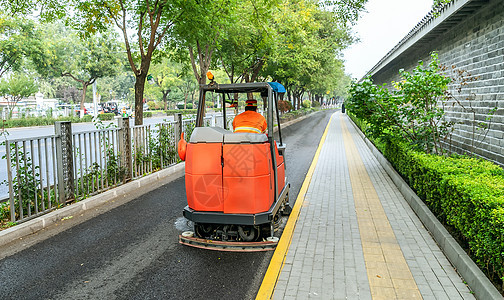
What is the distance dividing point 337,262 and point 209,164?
1988 millimetres

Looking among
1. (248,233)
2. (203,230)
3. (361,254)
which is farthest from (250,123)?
(361,254)

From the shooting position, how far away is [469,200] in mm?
4172

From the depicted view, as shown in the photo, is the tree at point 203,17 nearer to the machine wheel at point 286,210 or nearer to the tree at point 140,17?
the tree at point 140,17

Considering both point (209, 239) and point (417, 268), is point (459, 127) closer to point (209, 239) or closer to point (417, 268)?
point (417, 268)

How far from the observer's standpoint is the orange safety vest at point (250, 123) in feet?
17.2

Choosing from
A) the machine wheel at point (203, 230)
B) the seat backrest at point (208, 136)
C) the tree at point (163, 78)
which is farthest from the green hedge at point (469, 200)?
the tree at point (163, 78)

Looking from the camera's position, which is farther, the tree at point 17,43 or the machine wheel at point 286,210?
the tree at point 17,43

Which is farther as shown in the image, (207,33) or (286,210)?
(207,33)

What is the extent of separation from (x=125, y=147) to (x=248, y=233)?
4.52m

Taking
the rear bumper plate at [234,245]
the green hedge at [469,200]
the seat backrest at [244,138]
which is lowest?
the rear bumper plate at [234,245]

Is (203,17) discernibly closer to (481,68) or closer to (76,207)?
(76,207)

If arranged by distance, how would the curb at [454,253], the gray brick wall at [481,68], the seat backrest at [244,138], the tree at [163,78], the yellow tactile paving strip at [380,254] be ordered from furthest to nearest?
the tree at [163,78] → the gray brick wall at [481,68] → the seat backrest at [244,138] → the yellow tactile paving strip at [380,254] → the curb at [454,253]

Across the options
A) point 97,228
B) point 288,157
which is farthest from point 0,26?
point 97,228

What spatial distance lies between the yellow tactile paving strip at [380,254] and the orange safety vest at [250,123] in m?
2.17
